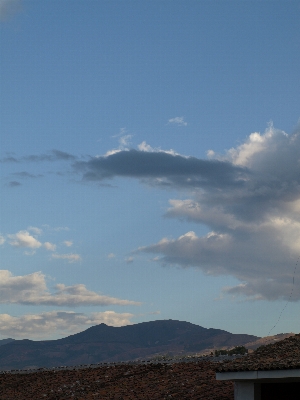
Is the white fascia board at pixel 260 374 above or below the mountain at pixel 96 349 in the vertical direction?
below

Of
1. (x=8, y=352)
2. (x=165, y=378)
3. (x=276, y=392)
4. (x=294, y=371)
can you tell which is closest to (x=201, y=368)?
(x=165, y=378)

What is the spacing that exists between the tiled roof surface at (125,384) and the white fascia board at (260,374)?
586cm

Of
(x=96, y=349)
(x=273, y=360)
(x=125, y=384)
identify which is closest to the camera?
(x=273, y=360)

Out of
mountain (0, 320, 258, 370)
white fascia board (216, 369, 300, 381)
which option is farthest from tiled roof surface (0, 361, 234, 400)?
mountain (0, 320, 258, 370)

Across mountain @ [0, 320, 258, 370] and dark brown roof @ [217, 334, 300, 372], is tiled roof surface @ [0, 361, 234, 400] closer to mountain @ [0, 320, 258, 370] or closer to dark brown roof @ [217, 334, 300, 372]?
dark brown roof @ [217, 334, 300, 372]

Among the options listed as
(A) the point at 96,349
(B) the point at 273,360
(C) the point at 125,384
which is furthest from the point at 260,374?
(A) the point at 96,349

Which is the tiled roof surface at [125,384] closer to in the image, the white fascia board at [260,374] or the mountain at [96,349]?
the white fascia board at [260,374]

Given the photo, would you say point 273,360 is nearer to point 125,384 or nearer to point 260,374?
point 260,374

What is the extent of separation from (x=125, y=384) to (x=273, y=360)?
1301cm

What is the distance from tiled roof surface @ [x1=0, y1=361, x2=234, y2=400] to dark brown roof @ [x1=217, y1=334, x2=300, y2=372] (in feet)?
9.93

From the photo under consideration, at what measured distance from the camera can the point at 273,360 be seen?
26203mm

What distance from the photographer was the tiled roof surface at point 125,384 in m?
32.7

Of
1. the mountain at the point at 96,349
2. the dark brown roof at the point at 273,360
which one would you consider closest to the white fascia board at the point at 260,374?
the dark brown roof at the point at 273,360

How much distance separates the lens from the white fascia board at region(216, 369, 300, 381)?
2339cm
